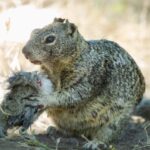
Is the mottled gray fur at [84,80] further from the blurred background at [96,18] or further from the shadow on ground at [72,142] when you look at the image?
the blurred background at [96,18]

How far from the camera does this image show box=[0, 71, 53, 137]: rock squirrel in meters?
8.58

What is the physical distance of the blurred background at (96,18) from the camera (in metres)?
13.6

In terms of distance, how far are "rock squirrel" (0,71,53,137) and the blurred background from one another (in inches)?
146

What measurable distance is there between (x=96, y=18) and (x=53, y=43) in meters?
6.42

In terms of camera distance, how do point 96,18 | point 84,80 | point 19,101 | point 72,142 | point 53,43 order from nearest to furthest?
point 19,101 < point 53,43 < point 84,80 < point 72,142 < point 96,18

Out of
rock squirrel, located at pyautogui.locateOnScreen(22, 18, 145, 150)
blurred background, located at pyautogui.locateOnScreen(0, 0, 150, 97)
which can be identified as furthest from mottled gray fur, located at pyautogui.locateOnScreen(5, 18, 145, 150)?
blurred background, located at pyautogui.locateOnScreen(0, 0, 150, 97)

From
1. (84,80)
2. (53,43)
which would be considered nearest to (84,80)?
(84,80)

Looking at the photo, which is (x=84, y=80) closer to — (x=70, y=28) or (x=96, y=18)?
(x=70, y=28)

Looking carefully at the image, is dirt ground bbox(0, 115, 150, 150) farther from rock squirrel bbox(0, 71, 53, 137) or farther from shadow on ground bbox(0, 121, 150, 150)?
rock squirrel bbox(0, 71, 53, 137)

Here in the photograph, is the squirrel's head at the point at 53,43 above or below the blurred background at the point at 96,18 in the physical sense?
below

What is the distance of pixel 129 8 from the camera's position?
15953 millimetres

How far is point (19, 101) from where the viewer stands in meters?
8.61

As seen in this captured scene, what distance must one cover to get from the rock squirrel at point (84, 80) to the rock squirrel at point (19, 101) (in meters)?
0.18

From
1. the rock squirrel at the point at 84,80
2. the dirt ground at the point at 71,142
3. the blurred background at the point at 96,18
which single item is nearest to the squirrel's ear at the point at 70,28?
the rock squirrel at the point at 84,80
